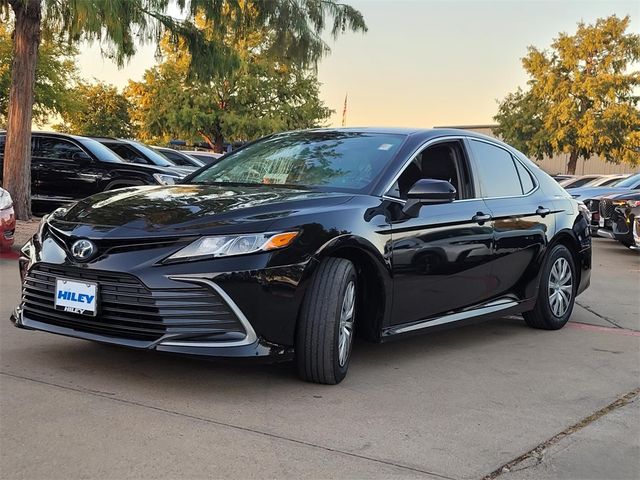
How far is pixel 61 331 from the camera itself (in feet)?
12.8

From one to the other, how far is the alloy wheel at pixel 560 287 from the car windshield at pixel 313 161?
6.52 ft

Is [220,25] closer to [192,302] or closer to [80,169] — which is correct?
[80,169]

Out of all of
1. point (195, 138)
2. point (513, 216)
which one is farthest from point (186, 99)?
point (513, 216)

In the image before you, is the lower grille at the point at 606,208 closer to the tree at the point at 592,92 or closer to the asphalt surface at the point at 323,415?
the asphalt surface at the point at 323,415

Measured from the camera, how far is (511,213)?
18.0ft

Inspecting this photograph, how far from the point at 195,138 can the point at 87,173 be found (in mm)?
29893

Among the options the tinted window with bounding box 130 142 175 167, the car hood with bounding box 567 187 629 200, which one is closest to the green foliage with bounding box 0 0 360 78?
the tinted window with bounding box 130 142 175 167

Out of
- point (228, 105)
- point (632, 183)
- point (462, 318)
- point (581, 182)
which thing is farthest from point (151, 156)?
point (228, 105)

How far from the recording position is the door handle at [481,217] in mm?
5104

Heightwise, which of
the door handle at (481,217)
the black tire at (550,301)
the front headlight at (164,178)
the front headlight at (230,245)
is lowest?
the black tire at (550,301)

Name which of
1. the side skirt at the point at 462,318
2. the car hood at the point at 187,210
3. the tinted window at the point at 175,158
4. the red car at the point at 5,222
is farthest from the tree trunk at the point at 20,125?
the side skirt at the point at 462,318

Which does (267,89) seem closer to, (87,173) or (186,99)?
(186,99)

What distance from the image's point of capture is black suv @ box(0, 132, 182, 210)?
1241 cm

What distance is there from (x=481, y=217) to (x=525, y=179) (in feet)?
3.53
